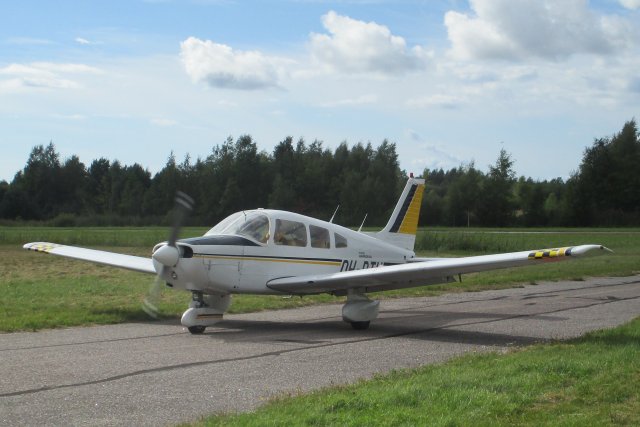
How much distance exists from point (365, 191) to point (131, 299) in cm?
4914

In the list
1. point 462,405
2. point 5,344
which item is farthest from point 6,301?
point 462,405

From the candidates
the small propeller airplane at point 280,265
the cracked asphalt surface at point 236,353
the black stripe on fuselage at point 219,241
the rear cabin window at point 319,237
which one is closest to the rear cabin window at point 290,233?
the small propeller airplane at point 280,265

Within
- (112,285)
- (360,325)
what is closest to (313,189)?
(112,285)

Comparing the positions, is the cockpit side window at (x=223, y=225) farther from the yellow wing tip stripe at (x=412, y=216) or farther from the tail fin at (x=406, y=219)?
the yellow wing tip stripe at (x=412, y=216)

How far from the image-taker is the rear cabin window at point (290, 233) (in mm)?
14219

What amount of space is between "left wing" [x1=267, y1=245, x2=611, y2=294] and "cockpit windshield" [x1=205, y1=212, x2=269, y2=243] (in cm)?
86

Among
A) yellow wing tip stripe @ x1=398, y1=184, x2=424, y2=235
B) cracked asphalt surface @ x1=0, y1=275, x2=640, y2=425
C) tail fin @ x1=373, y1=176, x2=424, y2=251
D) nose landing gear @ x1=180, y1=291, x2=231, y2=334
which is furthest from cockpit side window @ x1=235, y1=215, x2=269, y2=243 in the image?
yellow wing tip stripe @ x1=398, y1=184, x2=424, y2=235

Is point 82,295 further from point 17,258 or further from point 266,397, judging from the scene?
point 17,258

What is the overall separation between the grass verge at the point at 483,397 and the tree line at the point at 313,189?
5205cm

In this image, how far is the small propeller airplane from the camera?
42.3 feet

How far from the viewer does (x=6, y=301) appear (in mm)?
17203

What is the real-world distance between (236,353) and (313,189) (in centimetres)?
5719

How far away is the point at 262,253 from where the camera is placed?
13898 millimetres

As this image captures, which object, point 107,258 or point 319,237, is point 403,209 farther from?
point 107,258
